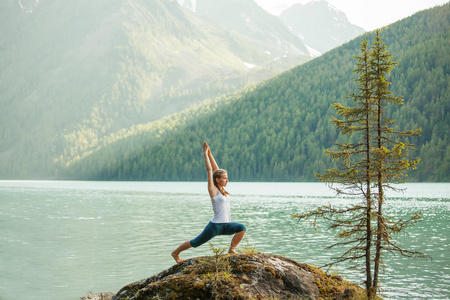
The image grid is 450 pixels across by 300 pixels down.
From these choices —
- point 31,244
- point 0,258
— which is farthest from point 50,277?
point 31,244

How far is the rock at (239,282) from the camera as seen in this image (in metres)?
9.78

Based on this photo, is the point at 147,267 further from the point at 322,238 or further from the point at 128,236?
the point at 322,238

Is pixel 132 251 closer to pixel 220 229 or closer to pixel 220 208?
pixel 220 229

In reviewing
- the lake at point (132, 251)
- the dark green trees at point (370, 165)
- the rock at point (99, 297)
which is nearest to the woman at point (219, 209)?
the lake at point (132, 251)

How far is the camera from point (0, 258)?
26.7 metres

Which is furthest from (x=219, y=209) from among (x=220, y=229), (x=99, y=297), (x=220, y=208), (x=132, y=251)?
(x=132, y=251)

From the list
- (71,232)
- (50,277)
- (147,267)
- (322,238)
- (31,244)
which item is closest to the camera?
(50,277)

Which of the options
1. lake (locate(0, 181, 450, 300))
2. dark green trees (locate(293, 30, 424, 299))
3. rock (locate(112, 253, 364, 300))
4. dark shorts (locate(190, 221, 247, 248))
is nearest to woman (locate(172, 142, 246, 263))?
dark shorts (locate(190, 221, 247, 248))

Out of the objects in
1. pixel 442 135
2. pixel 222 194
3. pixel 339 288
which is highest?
pixel 442 135

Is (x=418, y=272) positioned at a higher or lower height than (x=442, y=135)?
lower

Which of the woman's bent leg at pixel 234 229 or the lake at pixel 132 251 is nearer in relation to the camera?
the woman's bent leg at pixel 234 229

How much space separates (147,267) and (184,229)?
16872 mm

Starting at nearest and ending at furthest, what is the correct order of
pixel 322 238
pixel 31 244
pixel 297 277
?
1. pixel 297 277
2. pixel 31 244
3. pixel 322 238

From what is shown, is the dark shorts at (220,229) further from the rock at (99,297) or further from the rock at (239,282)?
the rock at (99,297)
